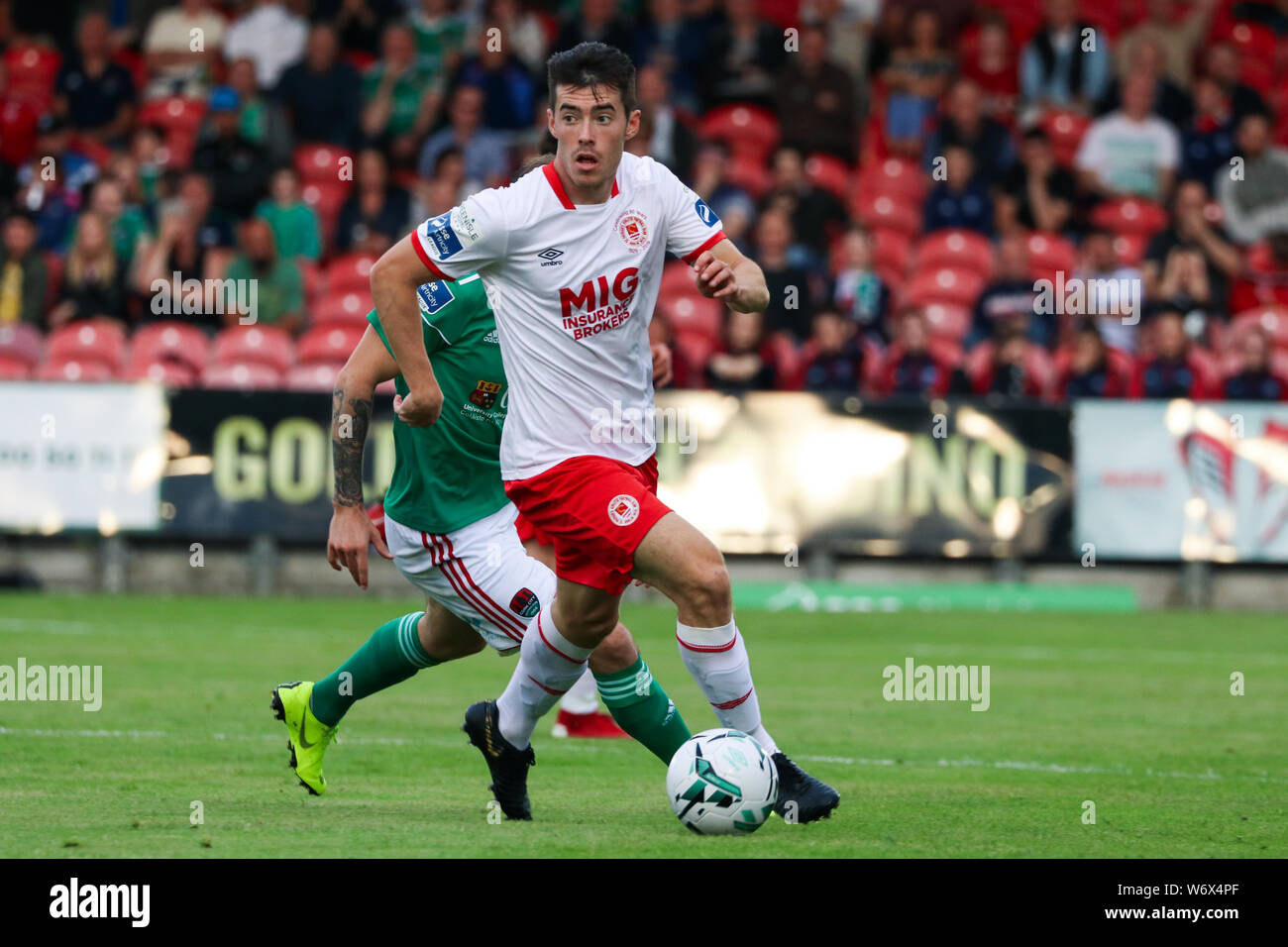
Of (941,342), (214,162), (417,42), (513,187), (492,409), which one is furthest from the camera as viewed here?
(417,42)

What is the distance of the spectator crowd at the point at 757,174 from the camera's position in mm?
17609

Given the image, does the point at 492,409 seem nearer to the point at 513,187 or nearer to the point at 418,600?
the point at 513,187

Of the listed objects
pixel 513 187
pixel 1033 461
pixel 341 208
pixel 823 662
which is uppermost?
pixel 341 208

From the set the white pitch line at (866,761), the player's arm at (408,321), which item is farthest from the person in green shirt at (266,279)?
the player's arm at (408,321)

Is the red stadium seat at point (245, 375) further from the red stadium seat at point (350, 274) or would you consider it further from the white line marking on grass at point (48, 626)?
the white line marking on grass at point (48, 626)

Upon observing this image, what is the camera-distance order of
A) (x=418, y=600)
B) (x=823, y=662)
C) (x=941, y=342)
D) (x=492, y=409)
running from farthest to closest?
1. (x=941, y=342)
2. (x=418, y=600)
3. (x=823, y=662)
4. (x=492, y=409)

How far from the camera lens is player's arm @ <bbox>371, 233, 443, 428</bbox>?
6.43 m

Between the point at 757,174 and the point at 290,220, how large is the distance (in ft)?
15.4

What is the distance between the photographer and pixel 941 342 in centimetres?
1836

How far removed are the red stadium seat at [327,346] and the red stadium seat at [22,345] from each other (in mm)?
2371

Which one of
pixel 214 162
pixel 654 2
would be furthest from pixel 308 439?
pixel 654 2

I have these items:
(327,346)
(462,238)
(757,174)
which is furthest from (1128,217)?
(462,238)

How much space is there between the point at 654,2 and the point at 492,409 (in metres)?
14.9

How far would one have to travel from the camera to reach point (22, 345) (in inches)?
708
